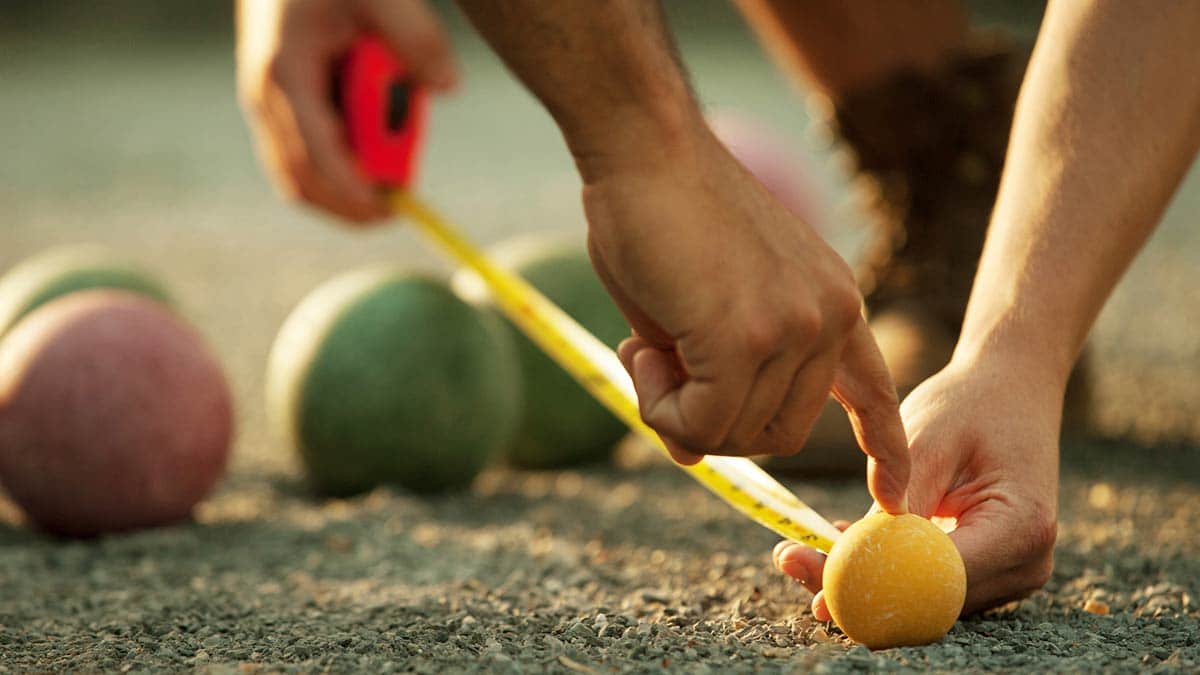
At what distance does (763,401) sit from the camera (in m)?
1.29

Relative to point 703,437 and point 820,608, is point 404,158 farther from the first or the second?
point 703,437

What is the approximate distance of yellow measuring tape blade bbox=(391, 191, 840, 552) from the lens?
177 centimetres

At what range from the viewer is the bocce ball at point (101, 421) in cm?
241

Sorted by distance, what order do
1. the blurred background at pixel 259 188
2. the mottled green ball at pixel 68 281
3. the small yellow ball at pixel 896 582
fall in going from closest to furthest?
the small yellow ball at pixel 896 582, the mottled green ball at pixel 68 281, the blurred background at pixel 259 188

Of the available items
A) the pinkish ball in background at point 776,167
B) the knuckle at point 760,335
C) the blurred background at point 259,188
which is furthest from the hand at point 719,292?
the pinkish ball in background at point 776,167

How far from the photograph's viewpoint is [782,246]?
4.17 ft

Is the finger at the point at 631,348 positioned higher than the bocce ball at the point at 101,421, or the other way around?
the finger at the point at 631,348

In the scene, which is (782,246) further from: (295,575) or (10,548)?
(10,548)

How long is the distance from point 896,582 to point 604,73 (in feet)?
2.14

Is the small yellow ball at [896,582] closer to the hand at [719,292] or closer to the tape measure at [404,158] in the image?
the hand at [719,292]

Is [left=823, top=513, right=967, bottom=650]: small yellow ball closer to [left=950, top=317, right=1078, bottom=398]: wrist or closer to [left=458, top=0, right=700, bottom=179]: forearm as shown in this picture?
[left=950, top=317, right=1078, bottom=398]: wrist

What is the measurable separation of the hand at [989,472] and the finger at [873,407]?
15 centimetres

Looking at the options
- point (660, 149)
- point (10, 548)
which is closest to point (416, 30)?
point (10, 548)

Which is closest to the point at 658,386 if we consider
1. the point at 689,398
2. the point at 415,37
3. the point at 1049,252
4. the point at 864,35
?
the point at 689,398
